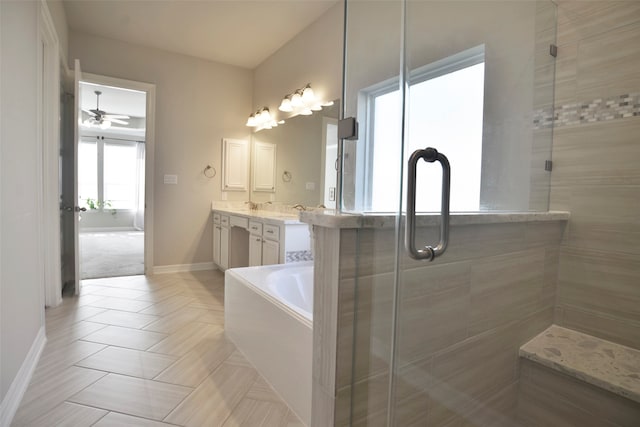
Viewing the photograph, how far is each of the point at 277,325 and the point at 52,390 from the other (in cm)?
115

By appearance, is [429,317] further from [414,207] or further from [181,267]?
[181,267]

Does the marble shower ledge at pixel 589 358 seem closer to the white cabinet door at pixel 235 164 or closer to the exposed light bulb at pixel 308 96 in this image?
Answer: the exposed light bulb at pixel 308 96

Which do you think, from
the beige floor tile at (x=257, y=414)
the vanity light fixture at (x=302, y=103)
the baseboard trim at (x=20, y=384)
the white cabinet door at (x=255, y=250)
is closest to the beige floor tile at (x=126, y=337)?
the baseboard trim at (x=20, y=384)

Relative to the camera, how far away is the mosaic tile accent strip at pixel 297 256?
2.72 m

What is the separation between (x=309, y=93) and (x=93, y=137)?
707 centimetres

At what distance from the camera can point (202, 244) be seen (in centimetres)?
437

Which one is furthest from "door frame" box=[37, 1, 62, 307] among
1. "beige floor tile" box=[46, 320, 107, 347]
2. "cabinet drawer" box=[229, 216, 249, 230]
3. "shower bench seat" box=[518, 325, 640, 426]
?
"shower bench seat" box=[518, 325, 640, 426]

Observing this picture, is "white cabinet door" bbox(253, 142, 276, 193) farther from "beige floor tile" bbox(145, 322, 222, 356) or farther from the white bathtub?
"beige floor tile" bbox(145, 322, 222, 356)

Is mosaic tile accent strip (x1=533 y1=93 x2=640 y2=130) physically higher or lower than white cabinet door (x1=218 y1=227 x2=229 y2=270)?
higher

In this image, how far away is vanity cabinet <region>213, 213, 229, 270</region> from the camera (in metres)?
3.90

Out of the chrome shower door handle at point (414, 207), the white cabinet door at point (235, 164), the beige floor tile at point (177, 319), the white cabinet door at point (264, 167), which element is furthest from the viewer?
the white cabinet door at point (235, 164)

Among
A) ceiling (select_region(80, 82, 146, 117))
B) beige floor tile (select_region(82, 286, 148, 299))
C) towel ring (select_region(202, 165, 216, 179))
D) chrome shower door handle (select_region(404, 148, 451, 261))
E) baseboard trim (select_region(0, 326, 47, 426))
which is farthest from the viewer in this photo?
ceiling (select_region(80, 82, 146, 117))

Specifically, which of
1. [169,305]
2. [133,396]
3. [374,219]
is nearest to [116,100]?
[169,305]

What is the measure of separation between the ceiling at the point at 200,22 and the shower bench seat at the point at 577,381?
3.10 metres
